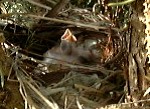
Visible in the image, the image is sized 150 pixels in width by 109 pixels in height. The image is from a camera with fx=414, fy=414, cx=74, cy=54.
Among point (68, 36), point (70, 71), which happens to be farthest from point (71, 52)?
point (70, 71)

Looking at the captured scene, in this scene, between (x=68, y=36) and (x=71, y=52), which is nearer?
(x=68, y=36)

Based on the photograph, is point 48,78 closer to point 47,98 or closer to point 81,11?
point 47,98

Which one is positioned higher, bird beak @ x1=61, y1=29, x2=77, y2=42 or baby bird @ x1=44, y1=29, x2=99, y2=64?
bird beak @ x1=61, y1=29, x2=77, y2=42

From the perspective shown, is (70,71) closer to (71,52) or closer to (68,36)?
(68,36)

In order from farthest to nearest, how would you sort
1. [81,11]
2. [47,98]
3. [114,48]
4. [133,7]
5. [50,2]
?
1. [81,11]
2. [50,2]
3. [114,48]
4. [47,98]
5. [133,7]

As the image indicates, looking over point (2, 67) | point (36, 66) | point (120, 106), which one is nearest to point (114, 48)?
point (36, 66)

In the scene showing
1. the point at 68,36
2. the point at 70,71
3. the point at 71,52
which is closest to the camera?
the point at 70,71
